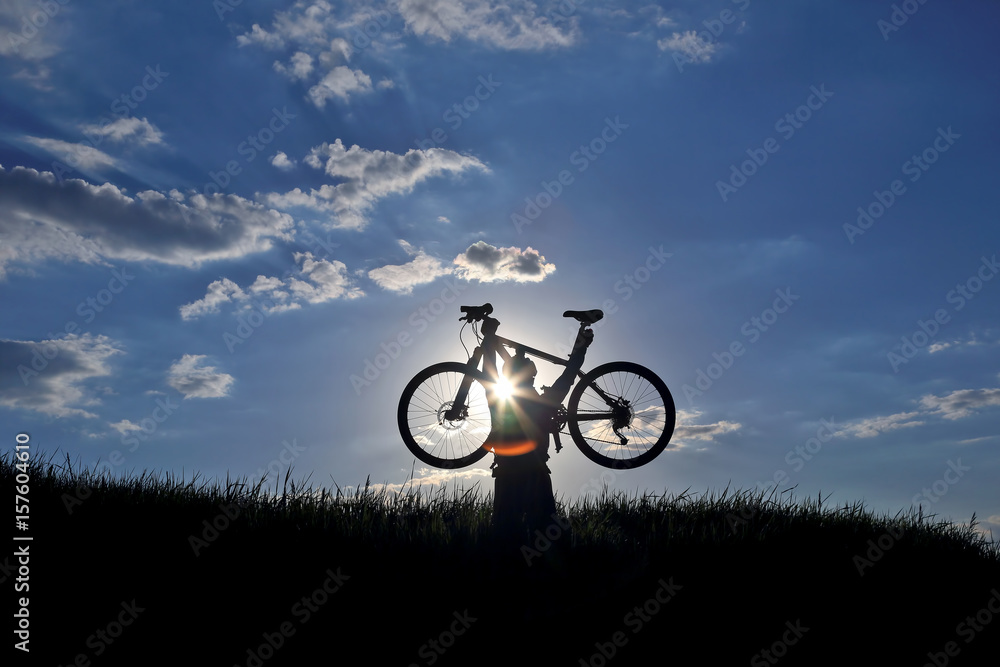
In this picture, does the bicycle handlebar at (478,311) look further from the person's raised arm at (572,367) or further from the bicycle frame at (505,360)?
the person's raised arm at (572,367)

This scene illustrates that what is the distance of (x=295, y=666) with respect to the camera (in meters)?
6.42

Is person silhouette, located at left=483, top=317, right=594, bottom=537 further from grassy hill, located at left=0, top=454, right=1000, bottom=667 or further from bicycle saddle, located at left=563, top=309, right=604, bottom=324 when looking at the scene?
bicycle saddle, located at left=563, top=309, right=604, bottom=324

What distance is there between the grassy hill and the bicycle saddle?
2664 millimetres

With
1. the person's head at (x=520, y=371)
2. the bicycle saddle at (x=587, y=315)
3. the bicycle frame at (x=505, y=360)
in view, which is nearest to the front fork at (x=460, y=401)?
the bicycle frame at (x=505, y=360)

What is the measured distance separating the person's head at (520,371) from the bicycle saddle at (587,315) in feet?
3.30

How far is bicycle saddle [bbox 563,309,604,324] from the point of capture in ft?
30.3

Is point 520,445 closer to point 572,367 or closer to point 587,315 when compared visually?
point 572,367

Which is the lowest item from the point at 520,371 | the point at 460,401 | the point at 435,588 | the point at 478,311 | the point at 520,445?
the point at 435,588

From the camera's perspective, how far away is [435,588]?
713 cm

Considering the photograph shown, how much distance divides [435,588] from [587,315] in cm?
409

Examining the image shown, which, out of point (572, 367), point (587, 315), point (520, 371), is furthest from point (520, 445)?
point (587, 315)

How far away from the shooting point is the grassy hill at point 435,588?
6.70 metres

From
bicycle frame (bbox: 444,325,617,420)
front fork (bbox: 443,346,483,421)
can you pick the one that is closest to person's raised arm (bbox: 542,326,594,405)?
bicycle frame (bbox: 444,325,617,420)

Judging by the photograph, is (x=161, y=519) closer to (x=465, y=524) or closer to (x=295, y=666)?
(x=295, y=666)
